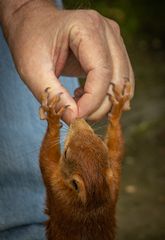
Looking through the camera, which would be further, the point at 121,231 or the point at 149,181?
the point at 149,181

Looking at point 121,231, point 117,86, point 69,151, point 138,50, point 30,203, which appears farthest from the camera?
point 138,50

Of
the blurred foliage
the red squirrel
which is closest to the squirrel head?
the red squirrel

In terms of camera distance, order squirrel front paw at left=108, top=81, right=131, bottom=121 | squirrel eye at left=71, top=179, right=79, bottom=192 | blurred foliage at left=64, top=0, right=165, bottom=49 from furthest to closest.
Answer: blurred foliage at left=64, top=0, right=165, bottom=49 → squirrel eye at left=71, top=179, right=79, bottom=192 → squirrel front paw at left=108, top=81, right=131, bottom=121

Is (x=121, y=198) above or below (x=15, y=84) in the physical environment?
below

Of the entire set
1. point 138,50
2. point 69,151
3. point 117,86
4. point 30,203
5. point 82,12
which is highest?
point 82,12

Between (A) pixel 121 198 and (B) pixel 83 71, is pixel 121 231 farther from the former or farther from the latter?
(B) pixel 83 71

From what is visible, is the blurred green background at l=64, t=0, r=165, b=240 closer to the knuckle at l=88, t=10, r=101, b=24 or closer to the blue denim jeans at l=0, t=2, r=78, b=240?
the blue denim jeans at l=0, t=2, r=78, b=240

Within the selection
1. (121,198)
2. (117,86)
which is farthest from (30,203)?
(121,198)

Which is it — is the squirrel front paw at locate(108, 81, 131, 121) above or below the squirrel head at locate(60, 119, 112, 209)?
above
